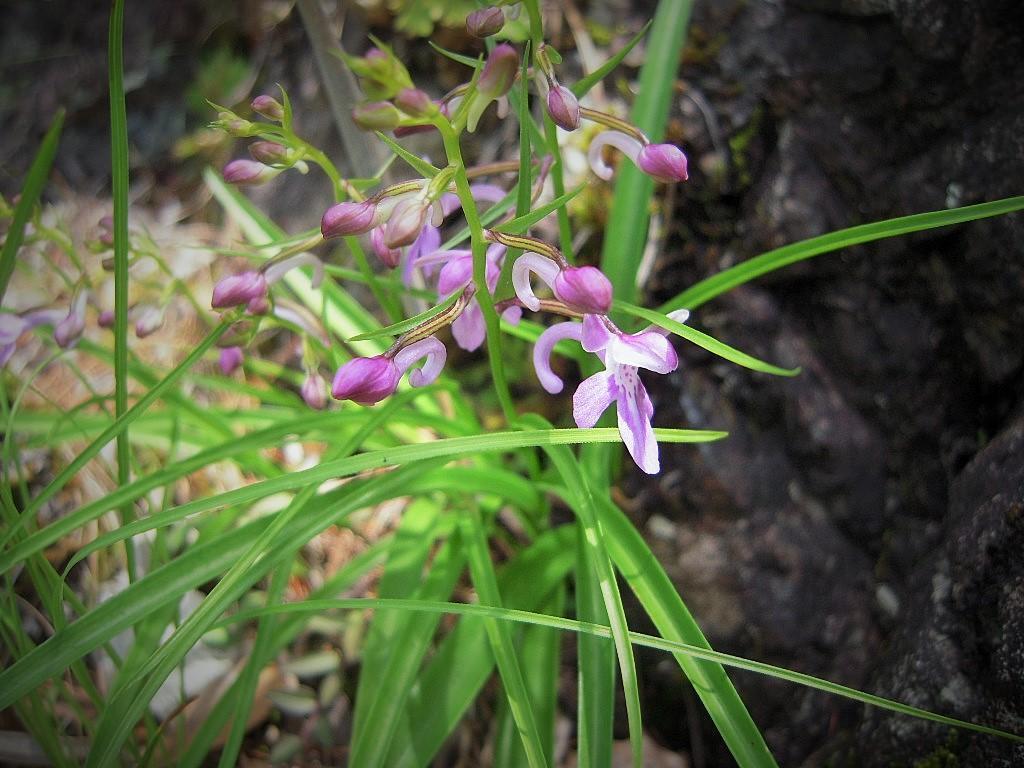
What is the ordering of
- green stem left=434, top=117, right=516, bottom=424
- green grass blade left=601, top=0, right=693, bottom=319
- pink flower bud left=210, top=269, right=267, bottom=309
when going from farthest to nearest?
green grass blade left=601, top=0, right=693, bottom=319
pink flower bud left=210, top=269, right=267, bottom=309
green stem left=434, top=117, right=516, bottom=424

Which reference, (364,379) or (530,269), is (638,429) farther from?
(364,379)

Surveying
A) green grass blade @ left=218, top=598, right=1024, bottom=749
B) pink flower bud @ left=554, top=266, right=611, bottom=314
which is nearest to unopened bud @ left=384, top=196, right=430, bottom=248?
pink flower bud @ left=554, top=266, right=611, bottom=314

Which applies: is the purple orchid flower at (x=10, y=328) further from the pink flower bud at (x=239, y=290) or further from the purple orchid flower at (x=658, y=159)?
the purple orchid flower at (x=658, y=159)

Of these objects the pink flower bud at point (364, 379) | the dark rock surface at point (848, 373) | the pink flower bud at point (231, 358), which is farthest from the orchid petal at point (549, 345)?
the dark rock surface at point (848, 373)

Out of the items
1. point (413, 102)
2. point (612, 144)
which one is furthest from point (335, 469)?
point (612, 144)

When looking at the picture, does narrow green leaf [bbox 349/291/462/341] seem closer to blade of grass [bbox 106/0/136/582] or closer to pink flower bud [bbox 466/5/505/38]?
pink flower bud [bbox 466/5/505/38]

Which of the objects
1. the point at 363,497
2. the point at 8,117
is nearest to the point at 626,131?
the point at 363,497
